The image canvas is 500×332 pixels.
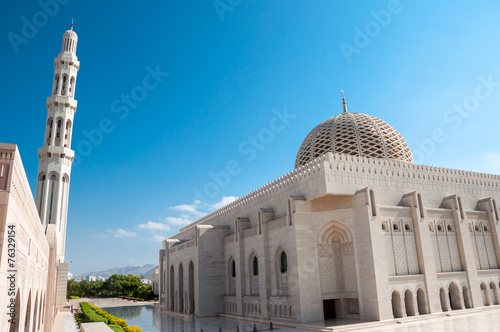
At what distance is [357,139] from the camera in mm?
20703

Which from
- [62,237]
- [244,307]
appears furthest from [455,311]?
[62,237]

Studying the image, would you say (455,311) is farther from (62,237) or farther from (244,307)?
(62,237)

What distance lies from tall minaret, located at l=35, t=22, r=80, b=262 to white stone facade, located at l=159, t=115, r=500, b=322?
57.9ft

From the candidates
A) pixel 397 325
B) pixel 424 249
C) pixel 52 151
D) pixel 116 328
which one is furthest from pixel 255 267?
pixel 52 151

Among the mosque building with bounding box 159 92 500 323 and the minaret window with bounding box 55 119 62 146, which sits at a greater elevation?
the minaret window with bounding box 55 119 62 146

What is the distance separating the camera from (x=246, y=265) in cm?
1981

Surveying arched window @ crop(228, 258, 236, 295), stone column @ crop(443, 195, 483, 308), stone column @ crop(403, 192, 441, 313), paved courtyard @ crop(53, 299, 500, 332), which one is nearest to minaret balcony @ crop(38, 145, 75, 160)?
paved courtyard @ crop(53, 299, 500, 332)

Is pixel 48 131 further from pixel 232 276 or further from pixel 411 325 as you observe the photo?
pixel 411 325

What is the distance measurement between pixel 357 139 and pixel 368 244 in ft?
24.5

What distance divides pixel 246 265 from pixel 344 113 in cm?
1100

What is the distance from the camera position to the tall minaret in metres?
29.5

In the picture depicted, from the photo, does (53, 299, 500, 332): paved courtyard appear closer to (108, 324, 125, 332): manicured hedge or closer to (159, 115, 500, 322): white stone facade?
(159, 115, 500, 322): white stone facade

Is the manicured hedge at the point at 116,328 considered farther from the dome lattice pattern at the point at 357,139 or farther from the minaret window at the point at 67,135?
the minaret window at the point at 67,135

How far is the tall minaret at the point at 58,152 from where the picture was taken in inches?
1161
